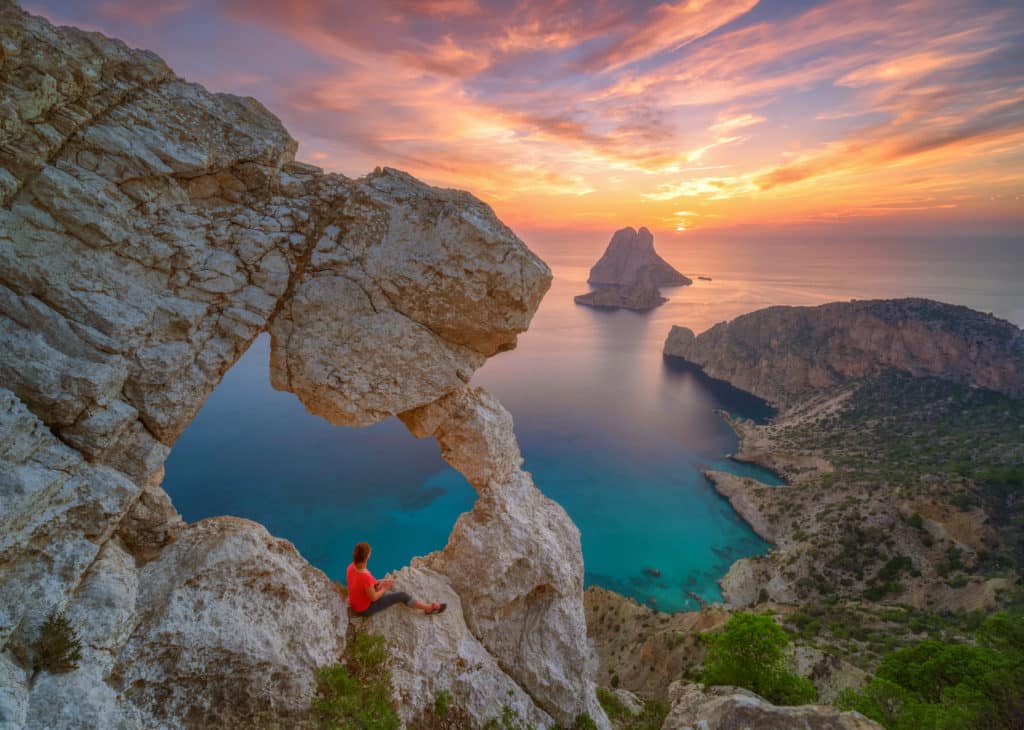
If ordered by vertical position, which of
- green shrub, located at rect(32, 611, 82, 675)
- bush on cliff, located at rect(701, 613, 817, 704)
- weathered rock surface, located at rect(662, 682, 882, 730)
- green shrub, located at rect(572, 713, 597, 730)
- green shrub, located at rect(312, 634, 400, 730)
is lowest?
bush on cliff, located at rect(701, 613, 817, 704)

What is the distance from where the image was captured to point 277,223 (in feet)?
24.5

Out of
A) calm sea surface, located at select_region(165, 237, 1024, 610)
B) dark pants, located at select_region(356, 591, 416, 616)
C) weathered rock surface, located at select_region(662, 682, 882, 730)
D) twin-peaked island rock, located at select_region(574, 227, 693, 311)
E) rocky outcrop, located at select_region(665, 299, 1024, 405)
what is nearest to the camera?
dark pants, located at select_region(356, 591, 416, 616)

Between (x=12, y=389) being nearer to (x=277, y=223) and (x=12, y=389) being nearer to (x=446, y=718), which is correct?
(x=277, y=223)

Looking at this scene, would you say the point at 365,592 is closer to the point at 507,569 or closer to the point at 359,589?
the point at 359,589

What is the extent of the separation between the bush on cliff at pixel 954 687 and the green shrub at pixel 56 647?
1704cm

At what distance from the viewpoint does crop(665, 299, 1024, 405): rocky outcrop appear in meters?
59.5

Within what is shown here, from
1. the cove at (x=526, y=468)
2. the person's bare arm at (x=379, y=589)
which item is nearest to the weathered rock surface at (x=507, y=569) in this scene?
the person's bare arm at (x=379, y=589)

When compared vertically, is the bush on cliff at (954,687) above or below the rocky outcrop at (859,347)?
below

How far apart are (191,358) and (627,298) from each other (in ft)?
545

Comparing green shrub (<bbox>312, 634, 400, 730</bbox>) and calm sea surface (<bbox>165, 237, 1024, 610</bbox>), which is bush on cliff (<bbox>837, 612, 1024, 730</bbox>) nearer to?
green shrub (<bbox>312, 634, 400, 730</bbox>)

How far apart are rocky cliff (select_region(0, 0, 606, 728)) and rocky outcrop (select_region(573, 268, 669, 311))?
15974 centimetres

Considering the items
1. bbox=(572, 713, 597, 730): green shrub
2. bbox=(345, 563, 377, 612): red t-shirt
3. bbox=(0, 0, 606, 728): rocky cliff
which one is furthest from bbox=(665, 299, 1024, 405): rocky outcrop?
bbox=(345, 563, 377, 612): red t-shirt

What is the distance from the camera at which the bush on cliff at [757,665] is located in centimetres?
1312

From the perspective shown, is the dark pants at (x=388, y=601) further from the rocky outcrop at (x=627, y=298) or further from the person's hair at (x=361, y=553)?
the rocky outcrop at (x=627, y=298)
